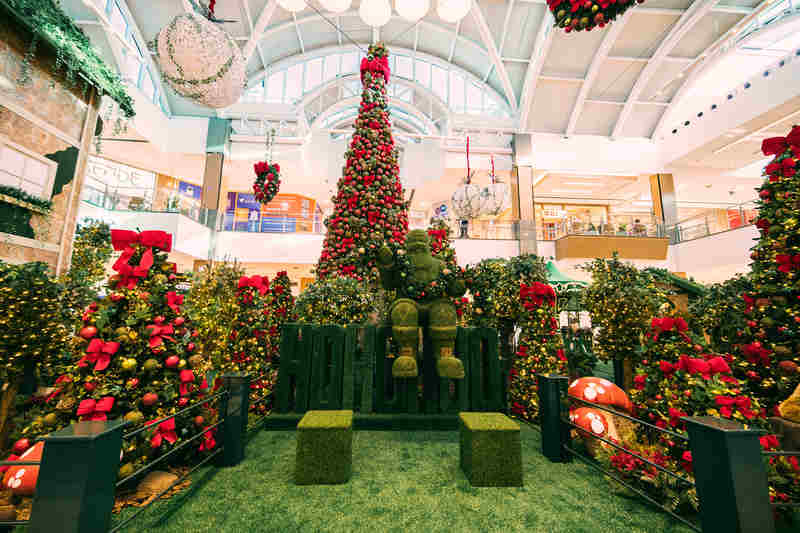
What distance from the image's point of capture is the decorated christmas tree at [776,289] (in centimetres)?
234

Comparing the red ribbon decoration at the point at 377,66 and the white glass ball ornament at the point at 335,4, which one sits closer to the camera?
the white glass ball ornament at the point at 335,4

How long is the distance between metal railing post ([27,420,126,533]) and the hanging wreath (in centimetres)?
379

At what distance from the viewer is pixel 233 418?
2387 millimetres

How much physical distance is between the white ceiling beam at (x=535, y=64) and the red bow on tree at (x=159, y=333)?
13663mm

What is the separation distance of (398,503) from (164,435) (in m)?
1.50

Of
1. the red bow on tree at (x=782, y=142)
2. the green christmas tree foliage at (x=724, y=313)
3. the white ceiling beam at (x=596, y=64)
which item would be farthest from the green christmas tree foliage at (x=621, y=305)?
the white ceiling beam at (x=596, y=64)

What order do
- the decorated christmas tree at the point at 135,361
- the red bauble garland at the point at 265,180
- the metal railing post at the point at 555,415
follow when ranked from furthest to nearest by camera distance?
the red bauble garland at the point at 265,180 → the metal railing post at the point at 555,415 → the decorated christmas tree at the point at 135,361

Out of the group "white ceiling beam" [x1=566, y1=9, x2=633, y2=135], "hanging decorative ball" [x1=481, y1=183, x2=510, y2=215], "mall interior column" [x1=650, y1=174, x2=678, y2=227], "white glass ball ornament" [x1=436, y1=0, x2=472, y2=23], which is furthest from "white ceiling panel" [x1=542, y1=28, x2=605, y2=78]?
"white glass ball ornament" [x1=436, y1=0, x2=472, y2=23]

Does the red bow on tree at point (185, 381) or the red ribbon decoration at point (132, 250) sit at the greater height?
the red ribbon decoration at point (132, 250)

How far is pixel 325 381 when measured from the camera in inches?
125

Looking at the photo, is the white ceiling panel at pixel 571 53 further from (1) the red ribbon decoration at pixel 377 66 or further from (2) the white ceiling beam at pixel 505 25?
(1) the red ribbon decoration at pixel 377 66

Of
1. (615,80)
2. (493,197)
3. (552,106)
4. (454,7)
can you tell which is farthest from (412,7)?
(615,80)

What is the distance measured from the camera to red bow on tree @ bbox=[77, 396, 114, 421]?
1.75 m

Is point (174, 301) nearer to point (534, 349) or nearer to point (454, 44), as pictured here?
point (534, 349)
